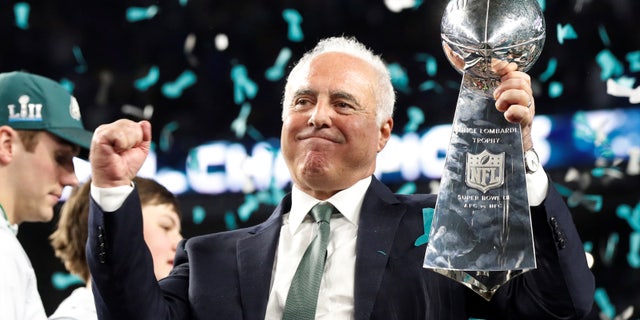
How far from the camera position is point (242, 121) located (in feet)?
14.7

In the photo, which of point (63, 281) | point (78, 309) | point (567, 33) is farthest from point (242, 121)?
point (78, 309)

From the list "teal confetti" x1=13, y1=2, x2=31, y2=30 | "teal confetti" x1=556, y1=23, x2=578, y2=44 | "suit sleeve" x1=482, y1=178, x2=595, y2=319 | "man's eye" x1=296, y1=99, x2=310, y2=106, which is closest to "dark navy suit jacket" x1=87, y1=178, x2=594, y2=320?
"suit sleeve" x1=482, y1=178, x2=595, y2=319

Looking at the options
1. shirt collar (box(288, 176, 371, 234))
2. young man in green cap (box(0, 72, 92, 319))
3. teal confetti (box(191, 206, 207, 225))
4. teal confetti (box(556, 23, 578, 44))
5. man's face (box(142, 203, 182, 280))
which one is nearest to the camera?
shirt collar (box(288, 176, 371, 234))

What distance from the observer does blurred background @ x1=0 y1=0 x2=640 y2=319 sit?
3844mm

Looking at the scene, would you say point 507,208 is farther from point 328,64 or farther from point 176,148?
point 176,148

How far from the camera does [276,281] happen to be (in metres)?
2.10

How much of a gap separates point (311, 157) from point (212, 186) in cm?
247

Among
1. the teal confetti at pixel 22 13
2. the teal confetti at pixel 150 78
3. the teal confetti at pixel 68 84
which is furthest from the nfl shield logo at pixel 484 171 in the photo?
the teal confetti at pixel 22 13

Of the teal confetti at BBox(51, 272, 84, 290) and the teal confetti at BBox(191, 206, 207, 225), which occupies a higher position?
the teal confetti at BBox(191, 206, 207, 225)

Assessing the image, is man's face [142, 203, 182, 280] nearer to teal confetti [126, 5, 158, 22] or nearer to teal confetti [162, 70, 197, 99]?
teal confetti [162, 70, 197, 99]

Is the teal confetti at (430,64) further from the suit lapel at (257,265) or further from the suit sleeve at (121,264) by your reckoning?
the suit sleeve at (121,264)

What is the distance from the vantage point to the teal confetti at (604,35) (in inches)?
152

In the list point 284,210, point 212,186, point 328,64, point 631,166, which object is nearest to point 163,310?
point 284,210

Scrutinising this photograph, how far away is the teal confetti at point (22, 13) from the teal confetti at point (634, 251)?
2751mm
